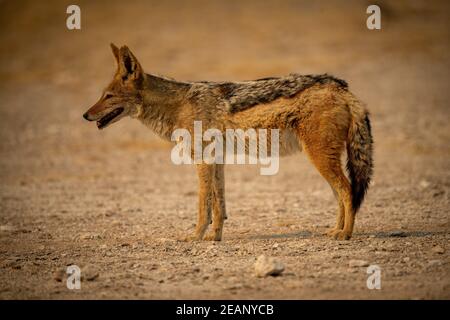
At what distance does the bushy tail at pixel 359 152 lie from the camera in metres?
7.92

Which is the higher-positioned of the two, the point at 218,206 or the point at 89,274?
the point at 218,206

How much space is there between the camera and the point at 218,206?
850 cm

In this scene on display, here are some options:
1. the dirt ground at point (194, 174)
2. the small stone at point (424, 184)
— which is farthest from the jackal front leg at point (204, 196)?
the small stone at point (424, 184)

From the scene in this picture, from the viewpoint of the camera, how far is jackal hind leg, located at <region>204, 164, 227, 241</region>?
8383 millimetres

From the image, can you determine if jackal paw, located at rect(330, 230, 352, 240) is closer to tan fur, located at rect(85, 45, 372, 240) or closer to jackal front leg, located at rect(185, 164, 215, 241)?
tan fur, located at rect(85, 45, 372, 240)

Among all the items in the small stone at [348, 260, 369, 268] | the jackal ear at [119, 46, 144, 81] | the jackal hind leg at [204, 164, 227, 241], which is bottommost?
the small stone at [348, 260, 369, 268]

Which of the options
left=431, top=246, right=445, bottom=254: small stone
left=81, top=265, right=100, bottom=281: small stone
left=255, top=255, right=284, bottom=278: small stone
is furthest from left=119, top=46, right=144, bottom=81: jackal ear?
left=431, top=246, right=445, bottom=254: small stone

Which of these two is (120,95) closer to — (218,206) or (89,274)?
(218,206)

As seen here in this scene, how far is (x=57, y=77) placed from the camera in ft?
93.2

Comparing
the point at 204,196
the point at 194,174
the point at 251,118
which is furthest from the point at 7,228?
the point at 194,174

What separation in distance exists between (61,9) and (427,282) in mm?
33400

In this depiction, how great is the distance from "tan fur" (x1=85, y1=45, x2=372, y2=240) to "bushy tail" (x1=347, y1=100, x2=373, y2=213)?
0.01 meters

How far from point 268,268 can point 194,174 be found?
822 cm
